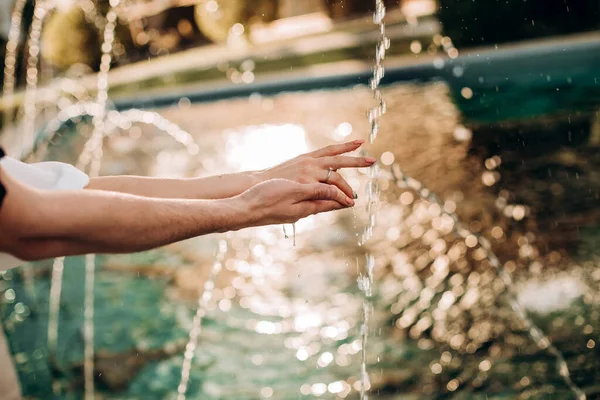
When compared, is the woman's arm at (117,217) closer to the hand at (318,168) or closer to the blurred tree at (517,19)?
the hand at (318,168)

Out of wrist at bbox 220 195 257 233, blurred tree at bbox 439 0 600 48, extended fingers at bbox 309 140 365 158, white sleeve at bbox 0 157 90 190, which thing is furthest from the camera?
blurred tree at bbox 439 0 600 48

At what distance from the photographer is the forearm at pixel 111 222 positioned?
6.09 ft

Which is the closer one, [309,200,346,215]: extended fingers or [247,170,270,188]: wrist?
[309,200,346,215]: extended fingers

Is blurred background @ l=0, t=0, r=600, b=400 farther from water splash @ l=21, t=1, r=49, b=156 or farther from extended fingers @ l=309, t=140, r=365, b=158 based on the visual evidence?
extended fingers @ l=309, t=140, r=365, b=158

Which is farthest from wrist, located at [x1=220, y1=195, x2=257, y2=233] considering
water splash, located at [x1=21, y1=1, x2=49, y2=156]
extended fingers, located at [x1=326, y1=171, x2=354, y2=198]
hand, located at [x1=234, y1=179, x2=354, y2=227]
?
water splash, located at [x1=21, y1=1, x2=49, y2=156]

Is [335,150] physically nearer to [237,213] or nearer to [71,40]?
[237,213]

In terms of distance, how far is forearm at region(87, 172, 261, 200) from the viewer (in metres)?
2.62

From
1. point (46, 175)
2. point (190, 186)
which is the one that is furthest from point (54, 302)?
point (46, 175)

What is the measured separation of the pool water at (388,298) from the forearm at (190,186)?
7.20 ft

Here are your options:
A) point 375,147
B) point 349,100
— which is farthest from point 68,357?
point 349,100

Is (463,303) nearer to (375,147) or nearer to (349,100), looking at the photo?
(375,147)

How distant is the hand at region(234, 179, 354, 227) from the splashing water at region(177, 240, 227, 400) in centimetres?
266

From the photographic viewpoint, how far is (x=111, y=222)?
Result: 6.41ft

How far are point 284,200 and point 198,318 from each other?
3.60 meters
